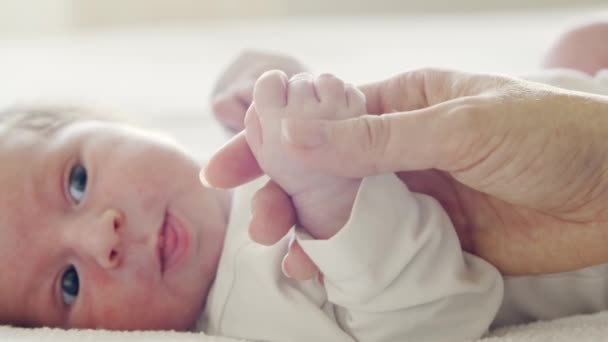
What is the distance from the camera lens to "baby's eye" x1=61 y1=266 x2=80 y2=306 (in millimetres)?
961

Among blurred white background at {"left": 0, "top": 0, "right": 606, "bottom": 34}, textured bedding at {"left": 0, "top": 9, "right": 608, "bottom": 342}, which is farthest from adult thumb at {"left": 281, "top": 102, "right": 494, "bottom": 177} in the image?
blurred white background at {"left": 0, "top": 0, "right": 606, "bottom": 34}

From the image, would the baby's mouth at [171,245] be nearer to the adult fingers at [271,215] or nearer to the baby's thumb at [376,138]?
the adult fingers at [271,215]

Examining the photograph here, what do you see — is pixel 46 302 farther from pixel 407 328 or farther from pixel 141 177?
pixel 407 328

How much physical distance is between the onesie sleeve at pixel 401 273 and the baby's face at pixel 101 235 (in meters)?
0.25

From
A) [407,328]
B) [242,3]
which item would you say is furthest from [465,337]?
[242,3]

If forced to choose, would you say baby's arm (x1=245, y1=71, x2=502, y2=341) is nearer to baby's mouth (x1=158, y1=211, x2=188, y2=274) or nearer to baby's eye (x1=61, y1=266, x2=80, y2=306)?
baby's mouth (x1=158, y1=211, x2=188, y2=274)

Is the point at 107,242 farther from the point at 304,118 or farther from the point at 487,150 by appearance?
the point at 487,150

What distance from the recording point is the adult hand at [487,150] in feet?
2.16

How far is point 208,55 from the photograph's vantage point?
1.94 meters

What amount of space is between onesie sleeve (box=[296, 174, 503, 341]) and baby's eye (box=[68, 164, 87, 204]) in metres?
0.37

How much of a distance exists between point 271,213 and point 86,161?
0.37 m

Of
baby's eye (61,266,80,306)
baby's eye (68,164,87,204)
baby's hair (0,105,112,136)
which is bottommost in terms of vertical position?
baby's eye (61,266,80,306)

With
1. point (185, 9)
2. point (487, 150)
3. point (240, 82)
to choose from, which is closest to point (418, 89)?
point (487, 150)

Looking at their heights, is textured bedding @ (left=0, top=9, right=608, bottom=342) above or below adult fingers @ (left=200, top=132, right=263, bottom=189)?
below
